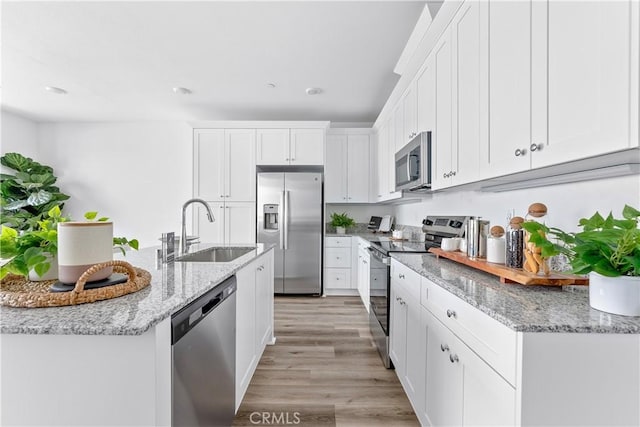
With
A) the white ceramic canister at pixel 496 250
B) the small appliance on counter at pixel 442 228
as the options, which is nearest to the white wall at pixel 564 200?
the small appliance on counter at pixel 442 228

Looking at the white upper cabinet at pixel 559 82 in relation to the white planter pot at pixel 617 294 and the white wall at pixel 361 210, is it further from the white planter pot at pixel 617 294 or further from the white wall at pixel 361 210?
the white wall at pixel 361 210

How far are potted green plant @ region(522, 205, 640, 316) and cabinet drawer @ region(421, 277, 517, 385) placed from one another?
0.28m

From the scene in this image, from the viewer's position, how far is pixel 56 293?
88 cm

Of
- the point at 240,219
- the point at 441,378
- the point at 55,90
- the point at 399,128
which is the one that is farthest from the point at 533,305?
the point at 55,90

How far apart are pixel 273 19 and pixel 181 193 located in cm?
342

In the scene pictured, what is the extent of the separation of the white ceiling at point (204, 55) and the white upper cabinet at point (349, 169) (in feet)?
1.43

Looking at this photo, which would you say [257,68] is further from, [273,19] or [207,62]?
[273,19]

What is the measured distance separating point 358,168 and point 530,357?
378 cm

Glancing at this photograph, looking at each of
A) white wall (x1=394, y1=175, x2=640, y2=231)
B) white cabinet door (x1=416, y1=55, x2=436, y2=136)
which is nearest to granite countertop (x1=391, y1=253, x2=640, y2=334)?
white wall (x1=394, y1=175, x2=640, y2=231)

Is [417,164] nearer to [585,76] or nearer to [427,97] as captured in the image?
[427,97]

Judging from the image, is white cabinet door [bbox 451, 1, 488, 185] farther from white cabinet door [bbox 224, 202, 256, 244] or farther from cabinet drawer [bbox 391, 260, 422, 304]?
white cabinet door [bbox 224, 202, 256, 244]

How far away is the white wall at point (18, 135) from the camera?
4371 millimetres

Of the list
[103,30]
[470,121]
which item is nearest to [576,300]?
[470,121]

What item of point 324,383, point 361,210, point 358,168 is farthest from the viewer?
point 361,210
